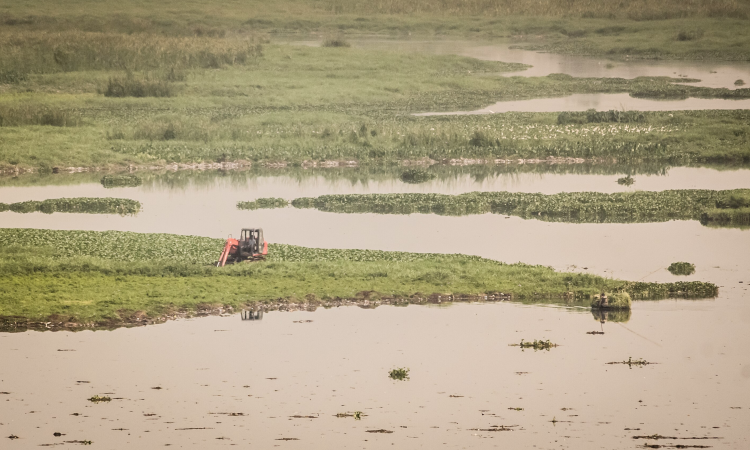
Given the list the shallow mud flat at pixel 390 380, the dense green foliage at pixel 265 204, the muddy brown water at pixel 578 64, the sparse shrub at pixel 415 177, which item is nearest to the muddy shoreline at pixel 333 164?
the sparse shrub at pixel 415 177

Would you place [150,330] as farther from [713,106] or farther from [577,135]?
[713,106]

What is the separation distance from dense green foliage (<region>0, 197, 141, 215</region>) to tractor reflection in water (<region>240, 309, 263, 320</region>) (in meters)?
17.1

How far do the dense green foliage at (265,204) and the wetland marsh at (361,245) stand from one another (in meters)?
0.14

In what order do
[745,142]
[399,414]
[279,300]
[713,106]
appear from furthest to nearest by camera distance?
1. [713,106]
2. [745,142]
3. [279,300]
4. [399,414]

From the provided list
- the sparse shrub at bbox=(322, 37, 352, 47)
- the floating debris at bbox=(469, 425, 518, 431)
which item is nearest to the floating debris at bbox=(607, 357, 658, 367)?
the floating debris at bbox=(469, 425, 518, 431)

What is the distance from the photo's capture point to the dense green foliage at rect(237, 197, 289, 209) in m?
47.3

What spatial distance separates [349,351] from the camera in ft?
89.6

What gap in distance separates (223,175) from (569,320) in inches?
1159

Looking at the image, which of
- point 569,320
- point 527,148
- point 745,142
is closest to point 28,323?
point 569,320

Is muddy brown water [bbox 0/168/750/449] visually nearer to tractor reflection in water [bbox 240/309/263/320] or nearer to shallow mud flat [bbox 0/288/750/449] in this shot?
shallow mud flat [bbox 0/288/750/449]

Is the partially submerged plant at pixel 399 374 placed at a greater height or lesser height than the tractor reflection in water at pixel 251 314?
lesser

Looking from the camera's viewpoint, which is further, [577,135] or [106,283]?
[577,135]

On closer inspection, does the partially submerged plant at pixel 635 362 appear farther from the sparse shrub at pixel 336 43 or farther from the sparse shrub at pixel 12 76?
the sparse shrub at pixel 336 43

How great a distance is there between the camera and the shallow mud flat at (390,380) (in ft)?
71.1
